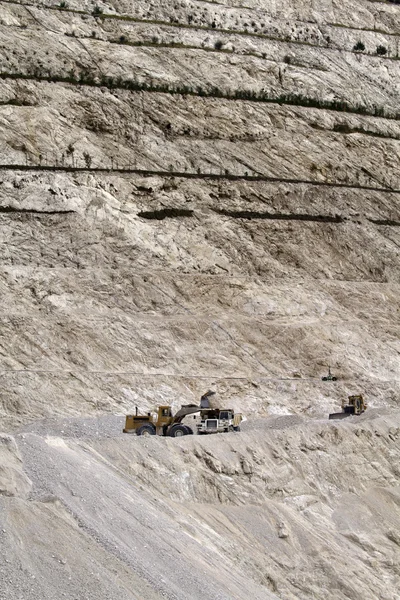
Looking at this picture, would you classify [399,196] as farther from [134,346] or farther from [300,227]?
[134,346]

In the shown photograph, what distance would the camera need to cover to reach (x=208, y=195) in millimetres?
36688

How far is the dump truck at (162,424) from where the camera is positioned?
25.2 meters

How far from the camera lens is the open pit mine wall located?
30312 millimetres

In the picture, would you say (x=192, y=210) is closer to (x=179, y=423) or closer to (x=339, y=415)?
(x=339, y=415)

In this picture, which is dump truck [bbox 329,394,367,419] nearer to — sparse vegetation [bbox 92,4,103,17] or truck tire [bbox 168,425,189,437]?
truck tire [bbox 168,425,189,437]

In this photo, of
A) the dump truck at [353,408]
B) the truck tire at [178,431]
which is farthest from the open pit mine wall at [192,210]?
the truck tire at [178,431]

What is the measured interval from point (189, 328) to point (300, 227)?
747 cm

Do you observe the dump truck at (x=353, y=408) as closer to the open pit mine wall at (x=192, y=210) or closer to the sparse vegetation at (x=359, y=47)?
the open pit mine wall at (x=192, y=210)

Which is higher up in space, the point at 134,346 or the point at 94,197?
the point at 94,197

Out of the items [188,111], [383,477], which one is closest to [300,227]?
[188,111]

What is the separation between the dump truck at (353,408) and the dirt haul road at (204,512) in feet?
1.00

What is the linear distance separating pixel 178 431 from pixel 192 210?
12.6 meters

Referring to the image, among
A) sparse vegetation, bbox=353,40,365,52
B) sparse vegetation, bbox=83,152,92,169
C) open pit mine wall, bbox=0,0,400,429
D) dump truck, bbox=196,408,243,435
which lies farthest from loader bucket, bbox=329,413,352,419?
sparse vegetation, bbox=353,40,365,52

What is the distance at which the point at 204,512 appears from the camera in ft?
72.4
